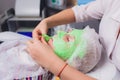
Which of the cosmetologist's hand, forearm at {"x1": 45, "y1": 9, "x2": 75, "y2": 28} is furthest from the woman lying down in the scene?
forearm at {"x1": 45, "y1": 9, "x2": 75, "y2": 28}

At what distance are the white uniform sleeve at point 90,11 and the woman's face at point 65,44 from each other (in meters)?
0.23

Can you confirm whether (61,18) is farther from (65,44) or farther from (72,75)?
(72,75)

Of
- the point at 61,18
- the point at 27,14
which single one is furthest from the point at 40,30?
the point at 27,14

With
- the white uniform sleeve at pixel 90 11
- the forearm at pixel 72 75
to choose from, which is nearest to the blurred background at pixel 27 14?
the white uniform sleeve at pixel 90 11

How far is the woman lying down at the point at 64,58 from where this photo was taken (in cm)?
78

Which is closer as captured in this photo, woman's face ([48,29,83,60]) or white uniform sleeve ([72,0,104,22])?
woman's face ([48,29,83,60])

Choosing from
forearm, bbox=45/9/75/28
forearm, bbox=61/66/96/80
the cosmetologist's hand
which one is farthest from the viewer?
forearm, bbox=45/9/75/28

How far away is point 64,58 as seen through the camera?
80 cm

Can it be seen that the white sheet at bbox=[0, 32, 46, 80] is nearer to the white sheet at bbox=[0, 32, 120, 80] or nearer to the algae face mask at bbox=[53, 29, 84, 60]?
the algae face mask at bbox=[53, 29, 84, 60]

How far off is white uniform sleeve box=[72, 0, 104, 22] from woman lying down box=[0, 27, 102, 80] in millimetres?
193

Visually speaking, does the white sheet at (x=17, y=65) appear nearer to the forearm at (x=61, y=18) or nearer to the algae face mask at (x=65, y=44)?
the algae face mask at (x=65, y=44)

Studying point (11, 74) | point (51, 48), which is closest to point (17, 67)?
point (11, 74)

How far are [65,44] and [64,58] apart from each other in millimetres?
56

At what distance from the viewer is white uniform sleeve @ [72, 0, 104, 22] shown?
996 millimetres
